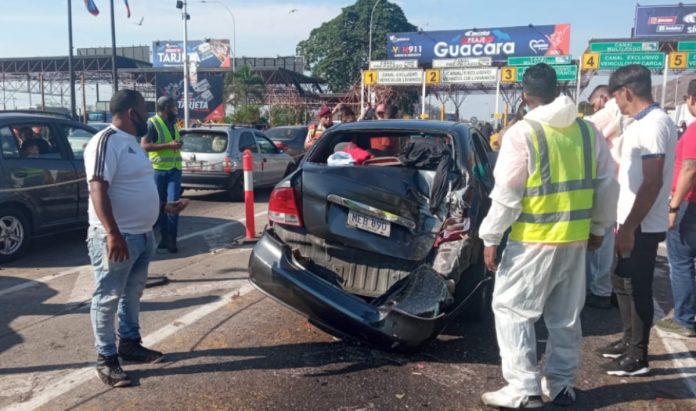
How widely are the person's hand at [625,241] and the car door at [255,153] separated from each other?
9147mm

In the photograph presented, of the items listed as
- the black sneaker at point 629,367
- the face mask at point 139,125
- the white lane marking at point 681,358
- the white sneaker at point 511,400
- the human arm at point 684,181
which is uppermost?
the face mask at point 139,125


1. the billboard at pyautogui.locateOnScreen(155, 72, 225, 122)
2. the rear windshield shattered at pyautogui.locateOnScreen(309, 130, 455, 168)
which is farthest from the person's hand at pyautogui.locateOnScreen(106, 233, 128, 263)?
the billboard at pyautogui.locateOnScreen(155, 72, 225, 122)

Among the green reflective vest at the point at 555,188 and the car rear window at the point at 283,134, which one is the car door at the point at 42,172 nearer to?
the green reflective vest at the point at 555,188

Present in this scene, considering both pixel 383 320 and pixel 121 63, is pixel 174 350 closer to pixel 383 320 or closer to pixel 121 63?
pixel 383 320

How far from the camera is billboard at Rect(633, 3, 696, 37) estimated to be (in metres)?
39.6

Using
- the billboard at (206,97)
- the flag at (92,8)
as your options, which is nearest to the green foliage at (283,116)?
the billboard at (206,97)

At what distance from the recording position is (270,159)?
42.8ft

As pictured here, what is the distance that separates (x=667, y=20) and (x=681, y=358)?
1677 inches

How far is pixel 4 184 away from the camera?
21.3ft

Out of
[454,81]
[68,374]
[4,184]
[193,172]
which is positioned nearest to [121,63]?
[454,81]

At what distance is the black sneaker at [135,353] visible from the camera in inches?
159

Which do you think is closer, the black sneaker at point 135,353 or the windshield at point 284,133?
the black sneaker at point 135,353

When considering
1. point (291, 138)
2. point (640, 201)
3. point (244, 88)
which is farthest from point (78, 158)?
point (244, 88)

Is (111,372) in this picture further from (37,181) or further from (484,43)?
(484,43)
